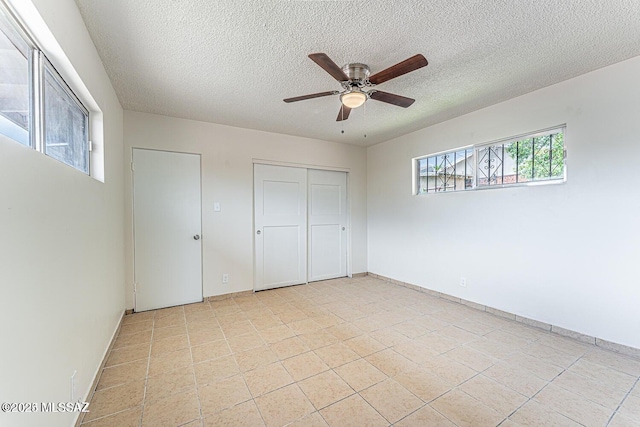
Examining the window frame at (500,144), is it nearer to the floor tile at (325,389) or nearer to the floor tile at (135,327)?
the floor tile at (325,389)

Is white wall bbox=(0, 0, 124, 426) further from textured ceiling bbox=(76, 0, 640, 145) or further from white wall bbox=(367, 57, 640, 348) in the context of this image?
white wall bbox=(367, 57, 640, 348)

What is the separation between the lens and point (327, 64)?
1.68 meters

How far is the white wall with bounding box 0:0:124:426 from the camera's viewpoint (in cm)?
91

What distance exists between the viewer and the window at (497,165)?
2.67 metres

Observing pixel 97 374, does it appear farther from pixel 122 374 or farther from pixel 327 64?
pixel 327 64

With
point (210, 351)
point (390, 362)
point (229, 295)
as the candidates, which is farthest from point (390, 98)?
point (229, 295)

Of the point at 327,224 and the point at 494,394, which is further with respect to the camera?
the point at 327,224

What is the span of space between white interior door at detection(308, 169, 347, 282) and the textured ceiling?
1773mm

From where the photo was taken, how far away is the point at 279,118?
3412 millimetres

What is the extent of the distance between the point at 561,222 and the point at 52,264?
3.79 m

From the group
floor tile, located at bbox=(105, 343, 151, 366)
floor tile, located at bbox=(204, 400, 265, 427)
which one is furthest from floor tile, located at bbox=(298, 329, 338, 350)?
floor tile, located at bbox=(105, 343, 151, 366)

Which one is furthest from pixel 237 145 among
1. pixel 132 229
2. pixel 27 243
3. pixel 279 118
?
pixel 27 243

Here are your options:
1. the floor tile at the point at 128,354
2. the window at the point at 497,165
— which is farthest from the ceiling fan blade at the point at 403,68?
the floor tile at the point at 128,354

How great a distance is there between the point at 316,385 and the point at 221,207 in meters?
2.60
